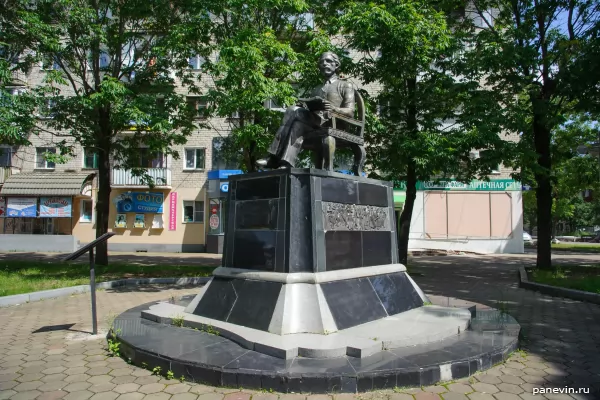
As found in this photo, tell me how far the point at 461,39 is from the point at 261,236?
10843mm

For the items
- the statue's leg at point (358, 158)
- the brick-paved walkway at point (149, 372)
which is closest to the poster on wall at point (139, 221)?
the brick-paved walkway at point (149, 372)

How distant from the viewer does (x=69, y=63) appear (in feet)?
43.9

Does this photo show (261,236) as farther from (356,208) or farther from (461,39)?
(461,39)

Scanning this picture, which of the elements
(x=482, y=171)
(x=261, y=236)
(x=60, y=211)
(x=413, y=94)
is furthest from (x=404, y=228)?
(x=60, y=211)

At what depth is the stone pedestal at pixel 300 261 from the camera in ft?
17.0

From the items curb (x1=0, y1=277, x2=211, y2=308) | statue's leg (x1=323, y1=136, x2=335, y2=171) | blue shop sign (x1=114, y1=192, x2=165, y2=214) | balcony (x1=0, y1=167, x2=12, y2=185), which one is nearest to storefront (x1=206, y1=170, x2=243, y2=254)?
blue shop sign (x1=114, y1=192, x2=165, y2=214)

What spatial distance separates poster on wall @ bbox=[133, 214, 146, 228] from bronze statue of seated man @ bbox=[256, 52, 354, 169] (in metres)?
21.3

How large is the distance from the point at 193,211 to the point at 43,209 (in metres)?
8.43

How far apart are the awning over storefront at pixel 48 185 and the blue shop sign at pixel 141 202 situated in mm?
2243

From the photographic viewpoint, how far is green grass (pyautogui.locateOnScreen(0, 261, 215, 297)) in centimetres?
1008

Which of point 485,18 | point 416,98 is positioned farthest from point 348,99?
point 485,18

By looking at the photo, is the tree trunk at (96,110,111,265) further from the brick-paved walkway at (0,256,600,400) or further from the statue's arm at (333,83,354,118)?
the statue's arm at (333,83,354,118)

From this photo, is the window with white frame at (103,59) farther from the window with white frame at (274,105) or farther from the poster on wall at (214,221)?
the poster on wall at (214,221)

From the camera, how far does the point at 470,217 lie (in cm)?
2636
